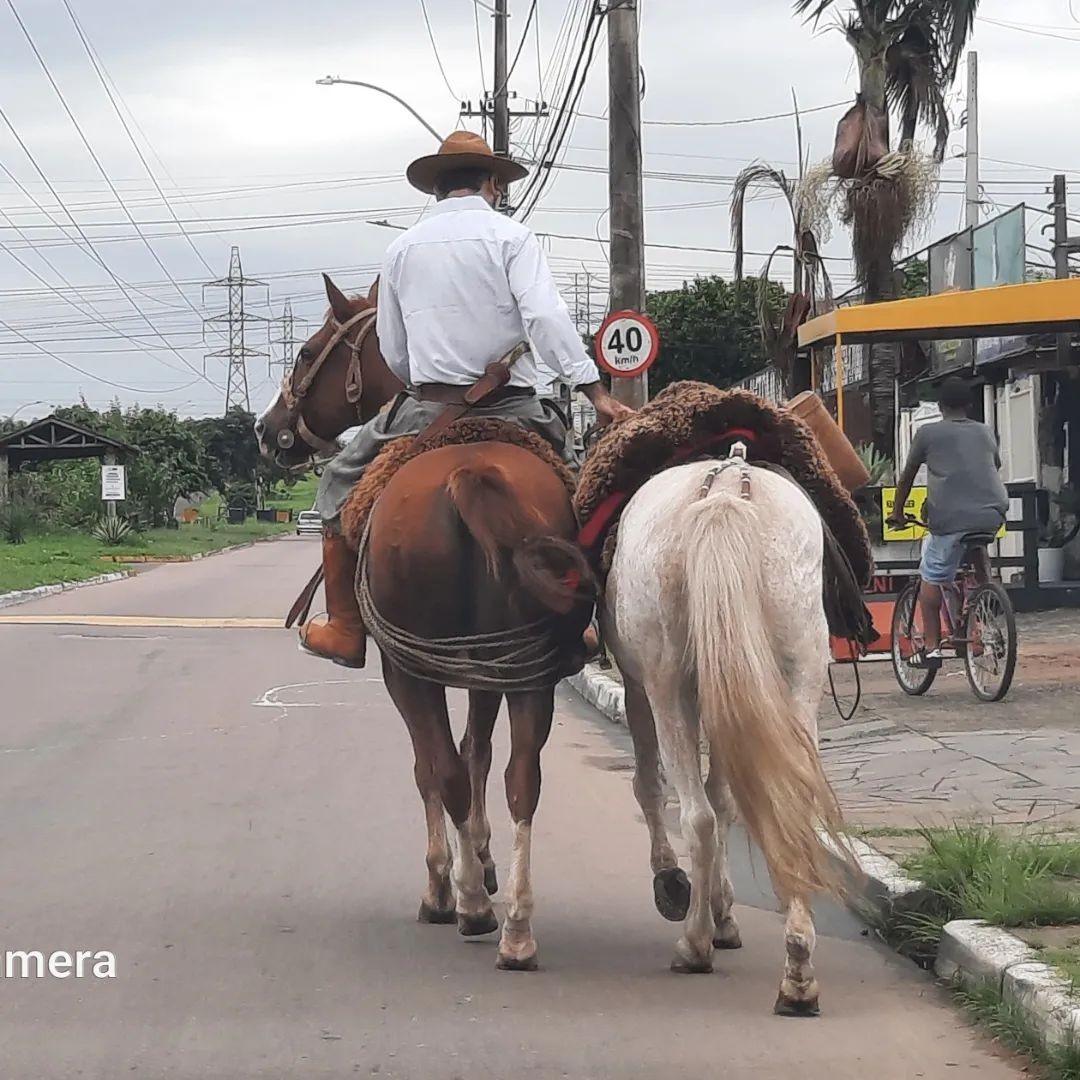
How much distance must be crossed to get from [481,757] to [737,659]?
1.91 meters

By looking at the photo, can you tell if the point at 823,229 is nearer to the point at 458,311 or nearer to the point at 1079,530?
the point at 1079,530

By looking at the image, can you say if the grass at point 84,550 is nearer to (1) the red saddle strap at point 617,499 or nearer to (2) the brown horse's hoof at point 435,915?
(2) the brown horse's hoof at point 435,915

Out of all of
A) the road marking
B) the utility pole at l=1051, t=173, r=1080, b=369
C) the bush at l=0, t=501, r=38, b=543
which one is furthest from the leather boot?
the bush at l=0, t=501, r=38, b=543

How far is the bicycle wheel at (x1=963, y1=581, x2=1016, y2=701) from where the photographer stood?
34.8 feet

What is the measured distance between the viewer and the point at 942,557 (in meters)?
11.1

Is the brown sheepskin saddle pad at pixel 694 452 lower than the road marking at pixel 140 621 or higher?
higher

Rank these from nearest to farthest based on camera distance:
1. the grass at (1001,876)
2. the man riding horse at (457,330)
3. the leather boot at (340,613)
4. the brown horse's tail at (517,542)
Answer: the brown horse's tail at (517,542), the grass at (1001,876), the man riding horse at (457,330), the leather boot at (340,613)

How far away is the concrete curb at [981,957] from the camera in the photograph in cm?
457

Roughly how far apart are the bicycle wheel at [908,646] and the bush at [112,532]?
115ft

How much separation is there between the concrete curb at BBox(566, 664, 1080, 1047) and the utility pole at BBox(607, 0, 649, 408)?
949 centimetres

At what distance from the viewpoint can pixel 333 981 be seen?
5.40 metres

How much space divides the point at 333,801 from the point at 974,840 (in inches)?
144

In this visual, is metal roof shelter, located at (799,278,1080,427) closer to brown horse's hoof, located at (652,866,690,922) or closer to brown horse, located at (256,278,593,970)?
brown horse, located at (256,278,593,970)

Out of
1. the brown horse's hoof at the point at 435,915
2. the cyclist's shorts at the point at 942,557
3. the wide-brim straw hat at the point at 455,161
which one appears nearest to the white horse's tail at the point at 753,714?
the brown horse's hoof at the point at 435,915
